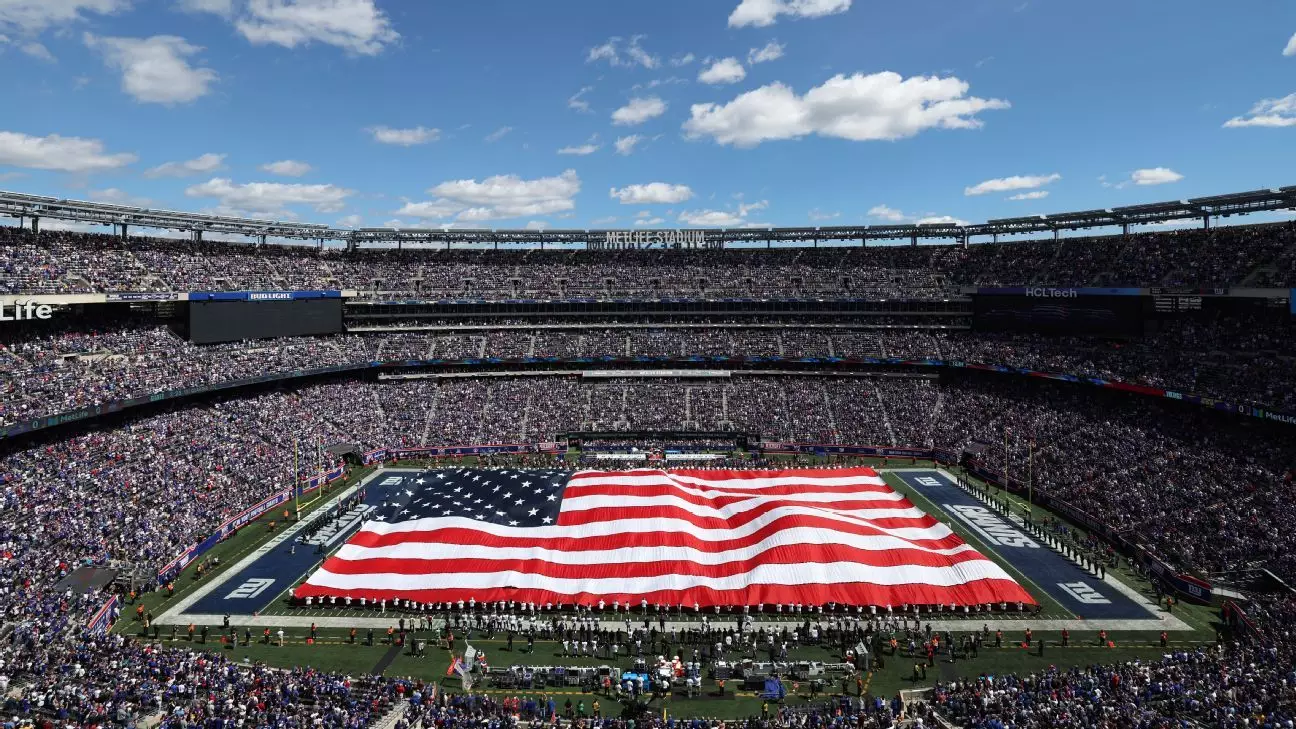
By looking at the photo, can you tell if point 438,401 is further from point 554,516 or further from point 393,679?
point 393,679

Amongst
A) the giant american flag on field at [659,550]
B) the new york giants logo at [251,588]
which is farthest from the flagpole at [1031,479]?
the new york giants logo at [251,588]

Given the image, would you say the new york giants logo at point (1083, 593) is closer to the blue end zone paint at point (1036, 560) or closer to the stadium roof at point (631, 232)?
the blue end zone paint at point (1036, 560)

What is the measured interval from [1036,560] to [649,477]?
77.0 ft

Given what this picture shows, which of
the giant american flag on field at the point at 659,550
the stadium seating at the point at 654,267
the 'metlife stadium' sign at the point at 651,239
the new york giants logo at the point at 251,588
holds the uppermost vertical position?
the 'metlife stadium' sign at the point at 651,239

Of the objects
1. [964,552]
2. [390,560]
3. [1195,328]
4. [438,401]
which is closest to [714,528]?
[964,552]

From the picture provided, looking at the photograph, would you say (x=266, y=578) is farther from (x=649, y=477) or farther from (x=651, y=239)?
(x=651, y=239)

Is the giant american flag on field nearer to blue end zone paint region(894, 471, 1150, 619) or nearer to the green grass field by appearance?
the green grass field

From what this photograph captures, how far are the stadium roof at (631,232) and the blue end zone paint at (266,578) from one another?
3544cm

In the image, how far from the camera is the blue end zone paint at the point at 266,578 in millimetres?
31281

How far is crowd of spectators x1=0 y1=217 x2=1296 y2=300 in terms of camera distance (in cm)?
5038

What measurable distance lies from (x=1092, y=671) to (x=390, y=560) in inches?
1204

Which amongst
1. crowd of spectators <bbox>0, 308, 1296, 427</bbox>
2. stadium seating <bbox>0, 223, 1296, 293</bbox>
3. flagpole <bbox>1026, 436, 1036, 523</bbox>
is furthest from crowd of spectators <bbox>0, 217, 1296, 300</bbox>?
flagpole <bbox>1026, 436, 1036, 523</bbox>

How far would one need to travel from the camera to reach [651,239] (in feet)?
269

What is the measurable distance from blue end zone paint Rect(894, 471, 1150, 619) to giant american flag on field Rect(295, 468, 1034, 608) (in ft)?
10.1
